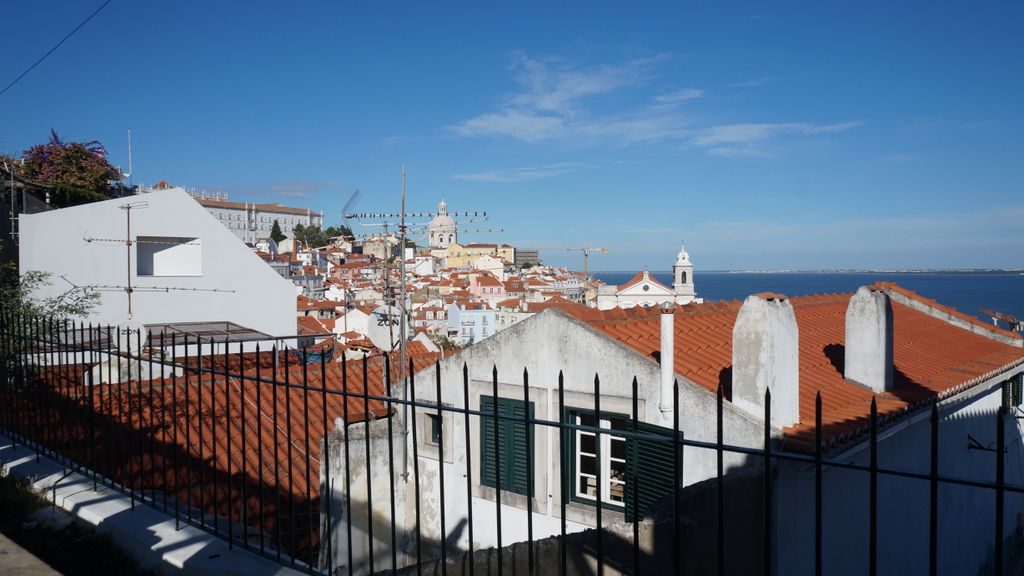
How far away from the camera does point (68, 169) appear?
1953 cm

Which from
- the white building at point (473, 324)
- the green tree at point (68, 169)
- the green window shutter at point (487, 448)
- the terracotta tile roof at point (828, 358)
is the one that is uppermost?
the green tree at point (68, 169)

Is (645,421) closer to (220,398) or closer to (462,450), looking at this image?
(462,450)

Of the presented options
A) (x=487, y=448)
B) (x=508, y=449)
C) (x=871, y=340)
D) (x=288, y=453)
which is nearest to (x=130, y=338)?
(x=487, y=448)

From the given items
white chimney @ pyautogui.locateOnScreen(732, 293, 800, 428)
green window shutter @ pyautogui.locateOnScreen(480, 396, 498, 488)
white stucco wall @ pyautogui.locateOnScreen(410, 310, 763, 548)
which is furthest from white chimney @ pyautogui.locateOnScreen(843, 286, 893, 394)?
green window shutter @ pyautogui.locateOnScreen(480, 396, 498, 488)

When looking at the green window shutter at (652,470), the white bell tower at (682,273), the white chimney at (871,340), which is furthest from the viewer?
the white bell tower at (682,273)

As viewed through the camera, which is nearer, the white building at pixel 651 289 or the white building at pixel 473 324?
the white building at pixel 651 289

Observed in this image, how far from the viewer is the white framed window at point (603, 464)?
7.64 metres

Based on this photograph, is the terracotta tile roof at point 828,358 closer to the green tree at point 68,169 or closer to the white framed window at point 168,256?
the white framed window at point 168,256

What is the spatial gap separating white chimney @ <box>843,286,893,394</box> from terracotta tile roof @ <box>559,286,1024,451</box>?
17cm

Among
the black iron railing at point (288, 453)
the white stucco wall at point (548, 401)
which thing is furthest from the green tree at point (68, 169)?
the white stucco wall at point (548, 401)

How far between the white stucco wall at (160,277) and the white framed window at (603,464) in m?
13.9

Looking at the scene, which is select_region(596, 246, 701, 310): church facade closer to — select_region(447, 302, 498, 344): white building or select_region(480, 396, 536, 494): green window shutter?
select_region(447, 302, 498, 344): white building

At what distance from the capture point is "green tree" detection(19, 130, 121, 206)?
1911cm

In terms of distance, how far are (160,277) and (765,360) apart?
16328 mm
